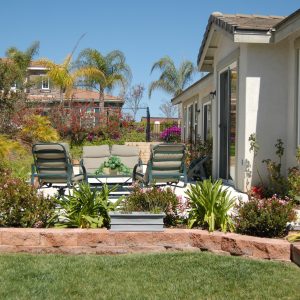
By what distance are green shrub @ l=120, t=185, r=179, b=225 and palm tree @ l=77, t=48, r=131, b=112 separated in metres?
26.1

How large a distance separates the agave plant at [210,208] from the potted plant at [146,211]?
298 mm

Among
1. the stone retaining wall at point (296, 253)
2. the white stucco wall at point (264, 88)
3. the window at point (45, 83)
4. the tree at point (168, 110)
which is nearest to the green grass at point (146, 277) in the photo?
the stone retaining wall at point (296, 253)

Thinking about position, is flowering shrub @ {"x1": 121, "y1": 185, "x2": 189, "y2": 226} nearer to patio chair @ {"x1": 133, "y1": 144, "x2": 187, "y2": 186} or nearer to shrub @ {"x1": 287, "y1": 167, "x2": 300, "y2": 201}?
shrub @ {"x1": 287, "y1": 167, "x2": 300, "y2": 201}

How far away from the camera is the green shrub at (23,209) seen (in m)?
5.94

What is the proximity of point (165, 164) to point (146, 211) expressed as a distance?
3.86 metres

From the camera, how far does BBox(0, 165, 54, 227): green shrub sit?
5.94 m

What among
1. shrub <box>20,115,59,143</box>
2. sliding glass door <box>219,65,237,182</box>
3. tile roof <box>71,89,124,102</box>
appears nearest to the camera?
sliding glass door <box>219,65,237,182</box>

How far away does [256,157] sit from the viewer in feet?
31.6

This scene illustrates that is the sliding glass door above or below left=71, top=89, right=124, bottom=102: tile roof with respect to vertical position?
below

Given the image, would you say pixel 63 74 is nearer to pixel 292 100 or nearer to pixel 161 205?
pixel 292 100

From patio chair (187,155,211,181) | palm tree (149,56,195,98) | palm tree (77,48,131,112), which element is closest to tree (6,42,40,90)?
palm tree (77,48,131,112)

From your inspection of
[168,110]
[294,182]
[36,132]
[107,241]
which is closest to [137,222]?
[107,241]

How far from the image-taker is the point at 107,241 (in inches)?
221

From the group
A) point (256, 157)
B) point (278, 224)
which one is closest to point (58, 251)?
point (278, 224)
